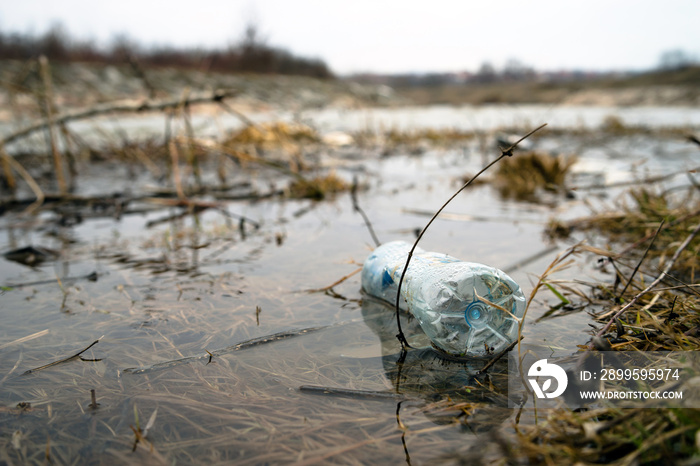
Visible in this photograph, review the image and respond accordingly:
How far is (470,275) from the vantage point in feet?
5.22

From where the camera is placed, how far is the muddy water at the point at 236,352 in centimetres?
119

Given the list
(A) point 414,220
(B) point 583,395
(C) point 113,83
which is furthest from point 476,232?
(C) point 113,83

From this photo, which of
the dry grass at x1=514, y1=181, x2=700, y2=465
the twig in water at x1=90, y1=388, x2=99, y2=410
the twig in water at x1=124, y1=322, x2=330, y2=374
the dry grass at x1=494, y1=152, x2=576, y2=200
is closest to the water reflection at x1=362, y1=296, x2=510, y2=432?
the dry grass at x1=514, y1=181, x2=700, y2=465

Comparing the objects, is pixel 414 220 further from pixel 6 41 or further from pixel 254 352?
pixel 6 41

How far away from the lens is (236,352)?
1669 mm

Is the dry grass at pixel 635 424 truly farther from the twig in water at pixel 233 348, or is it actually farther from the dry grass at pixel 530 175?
the dry grass at pixel 530 175

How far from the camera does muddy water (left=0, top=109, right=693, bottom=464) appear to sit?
1.19m

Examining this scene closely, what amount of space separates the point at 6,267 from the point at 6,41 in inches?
1410

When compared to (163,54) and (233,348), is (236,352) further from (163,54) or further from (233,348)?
(163,54)

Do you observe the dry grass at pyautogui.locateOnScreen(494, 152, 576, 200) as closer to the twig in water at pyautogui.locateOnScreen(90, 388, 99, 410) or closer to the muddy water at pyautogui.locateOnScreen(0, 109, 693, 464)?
the muddy water at pyautogui.locateOnScreen(0, 109, 693, 464)

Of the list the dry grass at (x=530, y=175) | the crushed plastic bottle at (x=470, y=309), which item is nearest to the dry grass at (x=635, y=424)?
the crushed plastic bottle at (x=470, y=309)

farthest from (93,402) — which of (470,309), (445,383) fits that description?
(470,309)

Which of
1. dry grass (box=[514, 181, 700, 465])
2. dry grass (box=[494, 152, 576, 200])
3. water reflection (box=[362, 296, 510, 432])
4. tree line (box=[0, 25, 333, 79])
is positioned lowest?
water reflection (box=[362, 296, 510, 432])

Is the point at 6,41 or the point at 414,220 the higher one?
the point at 6,41
